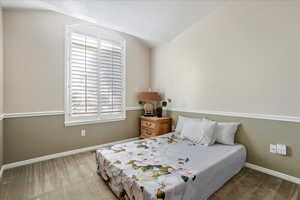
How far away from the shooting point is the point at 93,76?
3109mm

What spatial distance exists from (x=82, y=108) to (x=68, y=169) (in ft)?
3.82

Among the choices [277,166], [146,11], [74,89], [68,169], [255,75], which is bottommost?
[68,169]

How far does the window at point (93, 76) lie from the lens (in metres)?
2.87

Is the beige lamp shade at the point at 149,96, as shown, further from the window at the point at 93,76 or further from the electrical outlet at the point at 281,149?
the electrical outlet at the point at 281,149

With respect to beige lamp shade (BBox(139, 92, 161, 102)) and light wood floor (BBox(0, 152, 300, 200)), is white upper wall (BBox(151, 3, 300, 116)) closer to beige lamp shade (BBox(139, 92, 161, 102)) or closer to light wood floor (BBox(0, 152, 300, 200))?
beige lamp shade (BBox(139, 92, 161, 102))

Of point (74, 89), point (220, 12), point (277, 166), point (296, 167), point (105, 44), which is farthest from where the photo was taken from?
point (105, 44)

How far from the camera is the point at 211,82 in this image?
A: 111 inches

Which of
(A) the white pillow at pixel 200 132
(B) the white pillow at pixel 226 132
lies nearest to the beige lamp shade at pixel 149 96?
(A) the white pillow at pixel 200 132

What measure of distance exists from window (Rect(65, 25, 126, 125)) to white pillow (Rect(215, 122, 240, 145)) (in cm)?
219

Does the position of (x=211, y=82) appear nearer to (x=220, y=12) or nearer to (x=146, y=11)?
(x=220, y=12)

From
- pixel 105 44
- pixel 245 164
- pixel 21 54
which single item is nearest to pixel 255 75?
pixel 245 164

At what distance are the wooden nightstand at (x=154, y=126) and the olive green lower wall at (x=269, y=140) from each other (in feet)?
4.43

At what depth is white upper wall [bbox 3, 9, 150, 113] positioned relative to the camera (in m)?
2.32

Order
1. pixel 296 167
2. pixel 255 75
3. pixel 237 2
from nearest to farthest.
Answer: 1. pixel 296 167
2. pixel 255 75
3. pixel 237 2
